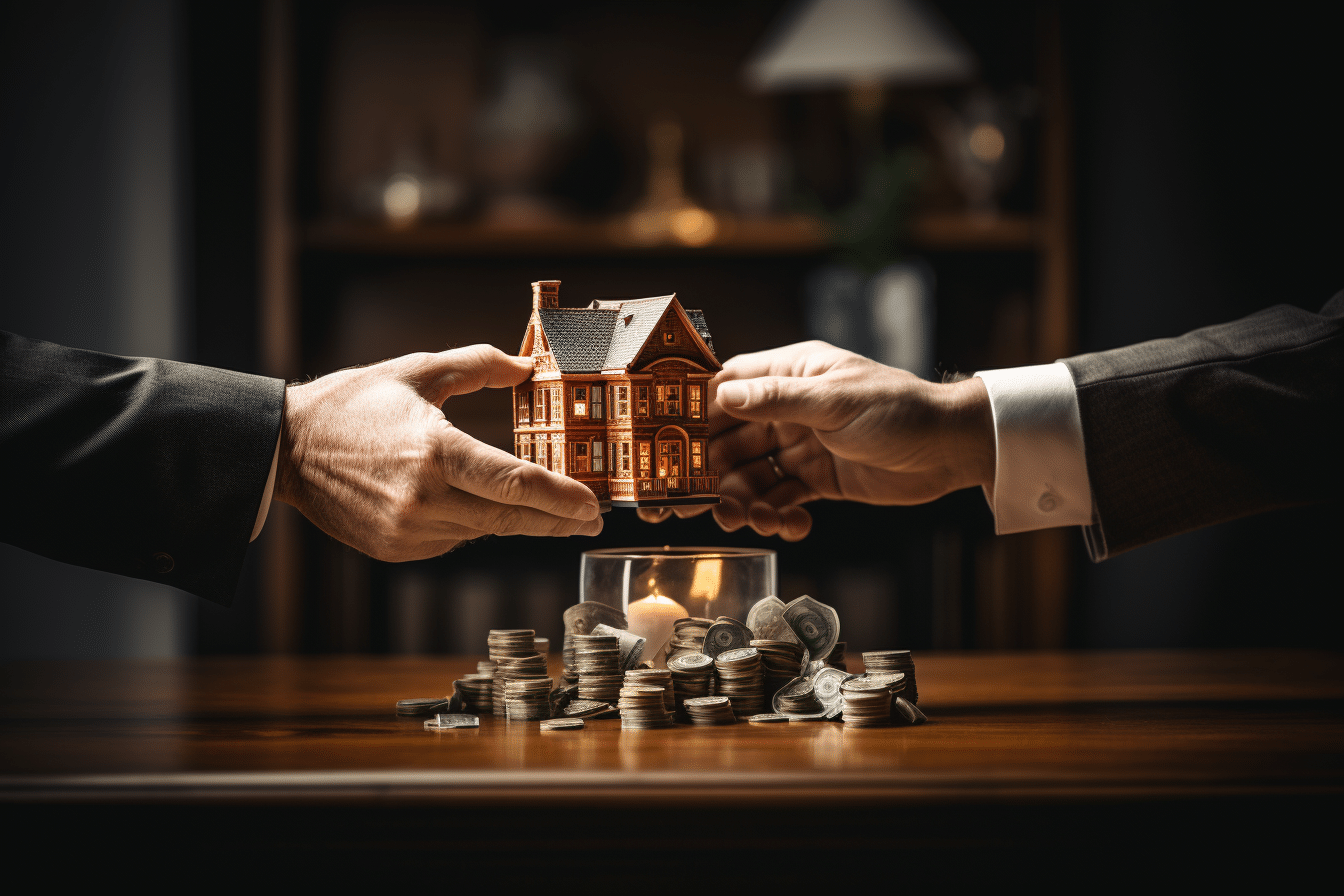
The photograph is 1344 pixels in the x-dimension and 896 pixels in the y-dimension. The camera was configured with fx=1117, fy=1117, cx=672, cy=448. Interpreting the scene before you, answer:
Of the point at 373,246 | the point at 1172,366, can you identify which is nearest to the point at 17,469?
the point at 1172,366

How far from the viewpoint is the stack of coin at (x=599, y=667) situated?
135 centimetres

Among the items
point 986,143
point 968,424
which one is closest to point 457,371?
point 968,424

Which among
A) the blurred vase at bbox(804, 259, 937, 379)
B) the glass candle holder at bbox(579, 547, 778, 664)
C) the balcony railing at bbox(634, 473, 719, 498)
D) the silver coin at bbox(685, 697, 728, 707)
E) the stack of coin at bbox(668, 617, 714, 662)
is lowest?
the silver coin at bbox(685, 697, 728, 707)

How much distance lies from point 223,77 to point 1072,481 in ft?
8.47

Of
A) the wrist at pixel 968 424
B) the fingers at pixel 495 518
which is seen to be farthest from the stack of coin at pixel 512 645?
the wrist at pixel 968 424

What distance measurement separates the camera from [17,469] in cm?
132

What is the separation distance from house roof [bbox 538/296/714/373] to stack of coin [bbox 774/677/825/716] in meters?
0.46

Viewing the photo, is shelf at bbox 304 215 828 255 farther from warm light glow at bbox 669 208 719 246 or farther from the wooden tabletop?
the wooden tabletop

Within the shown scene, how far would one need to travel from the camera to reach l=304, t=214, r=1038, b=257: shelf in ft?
9.61

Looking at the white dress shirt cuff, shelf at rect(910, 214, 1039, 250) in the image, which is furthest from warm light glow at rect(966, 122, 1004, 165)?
the white dress shirt cuff

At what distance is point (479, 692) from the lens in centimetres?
139

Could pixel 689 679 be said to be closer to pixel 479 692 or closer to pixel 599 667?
pixel 599 667

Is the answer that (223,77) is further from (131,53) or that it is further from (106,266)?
(106,266)

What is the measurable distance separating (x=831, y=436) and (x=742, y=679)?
41cm
